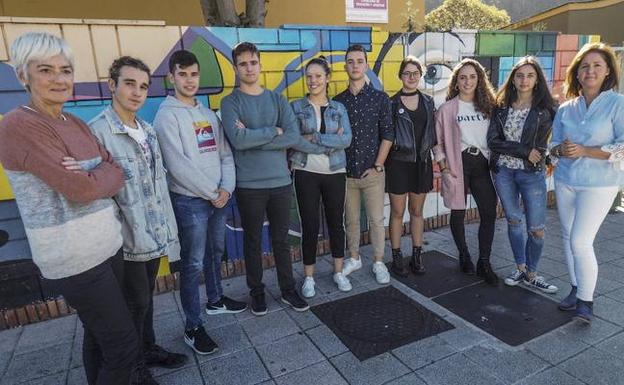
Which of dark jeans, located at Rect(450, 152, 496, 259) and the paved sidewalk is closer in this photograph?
the paved sidewalk

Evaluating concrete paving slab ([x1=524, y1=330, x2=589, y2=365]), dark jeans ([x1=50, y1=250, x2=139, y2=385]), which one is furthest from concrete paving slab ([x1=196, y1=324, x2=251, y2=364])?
concrete paving slab ([x1=524, y1=330, x2=589, y2=365])

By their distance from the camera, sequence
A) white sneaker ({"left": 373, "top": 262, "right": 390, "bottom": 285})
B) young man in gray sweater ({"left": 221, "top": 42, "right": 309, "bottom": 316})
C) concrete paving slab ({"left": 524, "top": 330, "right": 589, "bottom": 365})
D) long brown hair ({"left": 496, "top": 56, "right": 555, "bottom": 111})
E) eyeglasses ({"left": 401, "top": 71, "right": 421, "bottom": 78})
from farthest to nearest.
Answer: white sneaker ({"left": 373, "top": 262, "right": 390, "bottom": 285}), eyeglasses ({"left": 401, "top": 71, "right": 421, "bottom": 78}), long brown hair ({"left": 496, "top": 56, "right": 555, "bottom": 111}), young man in gray sweater ({"left": 221, "top": 42, "right": 309, "bottom": 316}), concrete paving slab ({"left": 524, "top": 330, "right": 589, "bottom": 365})

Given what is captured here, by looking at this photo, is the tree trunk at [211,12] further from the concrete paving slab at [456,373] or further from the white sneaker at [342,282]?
the concrete paving slab at [456,373]

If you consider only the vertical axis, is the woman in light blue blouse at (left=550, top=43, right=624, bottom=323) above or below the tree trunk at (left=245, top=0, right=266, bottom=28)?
below

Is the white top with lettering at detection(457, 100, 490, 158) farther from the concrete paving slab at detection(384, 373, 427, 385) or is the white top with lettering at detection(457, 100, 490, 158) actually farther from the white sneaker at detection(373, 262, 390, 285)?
the concrete paving slab at detection(384, 373, 427, 385)

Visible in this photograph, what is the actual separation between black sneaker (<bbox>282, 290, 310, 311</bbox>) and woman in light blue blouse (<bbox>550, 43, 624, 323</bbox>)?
2081 millimetres

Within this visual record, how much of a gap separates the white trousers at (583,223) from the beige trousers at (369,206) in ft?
4.71

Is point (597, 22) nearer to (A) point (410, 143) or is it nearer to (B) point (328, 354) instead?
(A) point (410, 143)

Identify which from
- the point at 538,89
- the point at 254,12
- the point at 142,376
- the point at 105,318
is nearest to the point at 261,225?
the point at 142,376

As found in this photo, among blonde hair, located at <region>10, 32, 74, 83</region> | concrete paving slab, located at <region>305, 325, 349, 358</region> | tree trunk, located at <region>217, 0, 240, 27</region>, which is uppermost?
tree trunk, located at <region>217, 0, 240, 27</region>

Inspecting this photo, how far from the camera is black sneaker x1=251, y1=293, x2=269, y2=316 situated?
331 centimetres

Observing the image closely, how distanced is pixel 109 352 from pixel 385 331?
190 cm

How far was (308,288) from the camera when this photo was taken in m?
3.60

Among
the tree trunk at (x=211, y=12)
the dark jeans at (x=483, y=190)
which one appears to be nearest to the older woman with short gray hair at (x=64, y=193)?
the dark jeans at (x=483, y=190)
